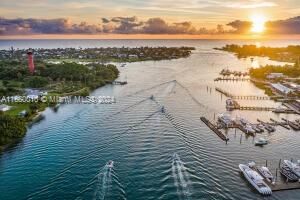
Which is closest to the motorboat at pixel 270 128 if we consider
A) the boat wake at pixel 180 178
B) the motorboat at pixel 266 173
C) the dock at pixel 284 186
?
the motorboat at pixel 266 173

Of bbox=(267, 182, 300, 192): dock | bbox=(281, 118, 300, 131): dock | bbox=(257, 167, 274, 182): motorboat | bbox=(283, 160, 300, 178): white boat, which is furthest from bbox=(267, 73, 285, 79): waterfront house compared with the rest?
bbox=(267, 182, 300, 192): dock

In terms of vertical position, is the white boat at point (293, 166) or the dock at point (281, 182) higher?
the white boat at point (293, 166)

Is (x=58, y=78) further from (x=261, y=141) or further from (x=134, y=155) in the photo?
(x=261, y=141)

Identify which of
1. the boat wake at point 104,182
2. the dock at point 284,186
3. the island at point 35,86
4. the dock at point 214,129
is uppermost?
the island at point 35,86

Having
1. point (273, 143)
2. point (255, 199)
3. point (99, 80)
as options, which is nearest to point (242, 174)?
point (255, 199)

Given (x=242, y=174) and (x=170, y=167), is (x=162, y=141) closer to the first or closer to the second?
(x=170, y=167)

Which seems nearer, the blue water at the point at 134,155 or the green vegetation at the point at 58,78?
the blue water at the point at 134,155

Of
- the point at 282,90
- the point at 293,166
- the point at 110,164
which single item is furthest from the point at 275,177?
the point at 282,90

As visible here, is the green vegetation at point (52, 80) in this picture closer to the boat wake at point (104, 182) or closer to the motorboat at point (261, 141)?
the boat wake at point (104, 182)
